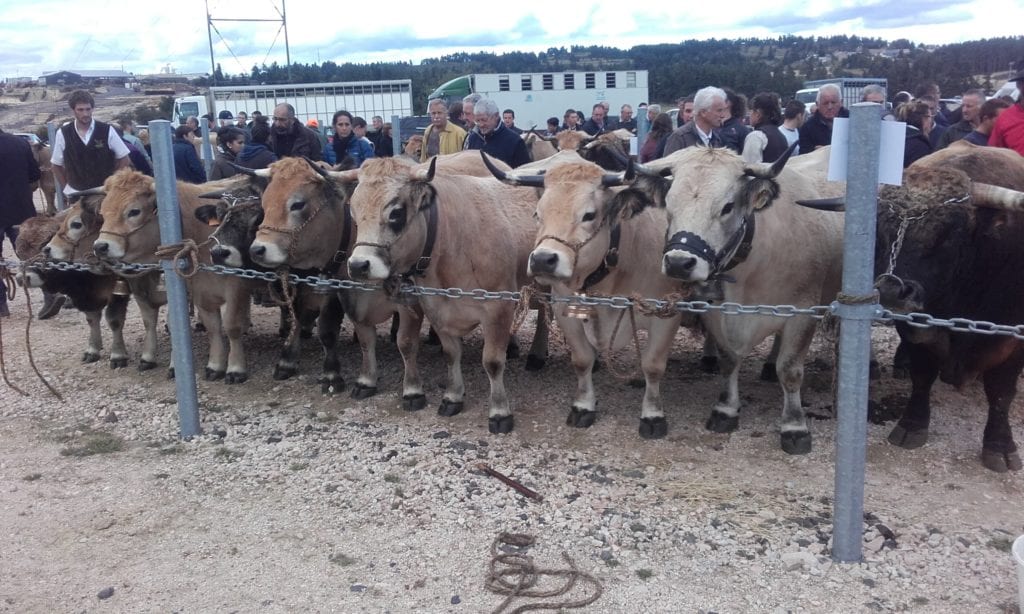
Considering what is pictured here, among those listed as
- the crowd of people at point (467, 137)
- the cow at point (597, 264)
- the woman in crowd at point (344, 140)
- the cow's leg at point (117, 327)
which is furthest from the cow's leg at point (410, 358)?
the woman in crowd at point (344, 140)

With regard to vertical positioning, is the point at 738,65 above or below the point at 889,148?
above

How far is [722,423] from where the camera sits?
5.60 metres

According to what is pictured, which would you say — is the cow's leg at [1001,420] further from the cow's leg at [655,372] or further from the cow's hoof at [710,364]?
the cow's hoof at [710,364]

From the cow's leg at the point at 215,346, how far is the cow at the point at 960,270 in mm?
5531

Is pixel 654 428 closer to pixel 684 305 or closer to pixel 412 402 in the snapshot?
pixel 684 305

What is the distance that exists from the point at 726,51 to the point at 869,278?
90.2 m

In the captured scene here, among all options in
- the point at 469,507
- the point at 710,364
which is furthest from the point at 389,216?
the point at 710,364

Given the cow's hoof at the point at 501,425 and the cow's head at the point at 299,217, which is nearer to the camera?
the cow's hoof at the point at 501,425

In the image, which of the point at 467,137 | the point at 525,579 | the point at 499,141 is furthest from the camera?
the point at 467,137

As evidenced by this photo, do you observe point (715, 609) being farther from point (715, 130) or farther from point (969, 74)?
point (969, 74)

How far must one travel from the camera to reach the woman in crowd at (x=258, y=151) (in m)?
8.57

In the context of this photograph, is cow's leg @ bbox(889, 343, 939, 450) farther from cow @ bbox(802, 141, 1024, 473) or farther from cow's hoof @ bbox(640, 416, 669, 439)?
cow's hoof @ bbox(640, 416, 669, 439)

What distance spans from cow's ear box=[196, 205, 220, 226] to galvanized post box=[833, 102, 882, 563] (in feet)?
17.1

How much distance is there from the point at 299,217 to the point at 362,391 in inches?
59.3
